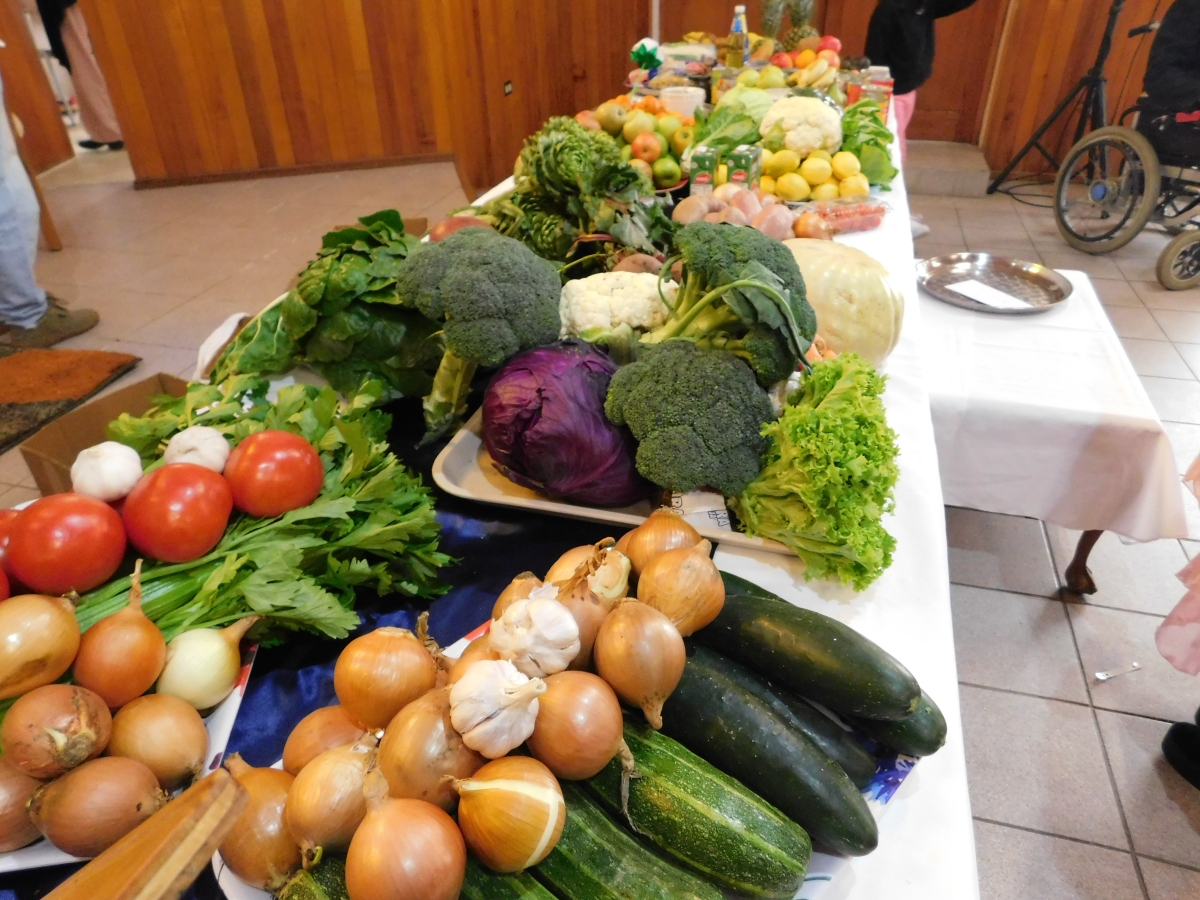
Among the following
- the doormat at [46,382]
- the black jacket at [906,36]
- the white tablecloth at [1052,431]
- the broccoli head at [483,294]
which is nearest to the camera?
the broccoli head at [483,294]

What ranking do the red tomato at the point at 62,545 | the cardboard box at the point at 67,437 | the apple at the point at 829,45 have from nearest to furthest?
the red tomato at the point at 62,545, the cardboard box at the point at 67,437, the apple at the point at 829,45

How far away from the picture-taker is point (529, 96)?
5230mm

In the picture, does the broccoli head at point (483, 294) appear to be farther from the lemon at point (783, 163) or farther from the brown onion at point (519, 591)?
the lemon at point (783, 163)

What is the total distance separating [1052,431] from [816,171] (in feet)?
3.53

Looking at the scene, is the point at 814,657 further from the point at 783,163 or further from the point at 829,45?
the point at 829,45

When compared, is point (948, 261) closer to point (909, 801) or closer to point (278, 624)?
point (909, 801)

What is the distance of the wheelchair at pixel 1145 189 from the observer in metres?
3.72

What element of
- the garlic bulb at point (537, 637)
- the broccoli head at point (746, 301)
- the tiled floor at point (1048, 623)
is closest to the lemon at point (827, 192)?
the tiled floor at point (1048, 623)

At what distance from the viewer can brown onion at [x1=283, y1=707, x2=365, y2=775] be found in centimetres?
63

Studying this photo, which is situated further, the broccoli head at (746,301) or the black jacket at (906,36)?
the black jacket at (906,36)

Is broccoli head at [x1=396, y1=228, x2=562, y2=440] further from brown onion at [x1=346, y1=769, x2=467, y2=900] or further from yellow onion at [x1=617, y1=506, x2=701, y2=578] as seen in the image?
brown onion at [x1=346, y1=769, x2=467, y2=900]

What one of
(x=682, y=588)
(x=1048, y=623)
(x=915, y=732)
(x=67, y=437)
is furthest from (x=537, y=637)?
(x=1048, y=623)

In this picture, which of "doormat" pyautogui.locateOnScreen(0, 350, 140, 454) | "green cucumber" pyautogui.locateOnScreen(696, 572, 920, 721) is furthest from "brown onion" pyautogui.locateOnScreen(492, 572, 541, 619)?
"doormat" pyautogui.locateOnScreen(0, 350, 140, 454)

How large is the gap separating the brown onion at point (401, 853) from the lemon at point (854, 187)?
2207mm
